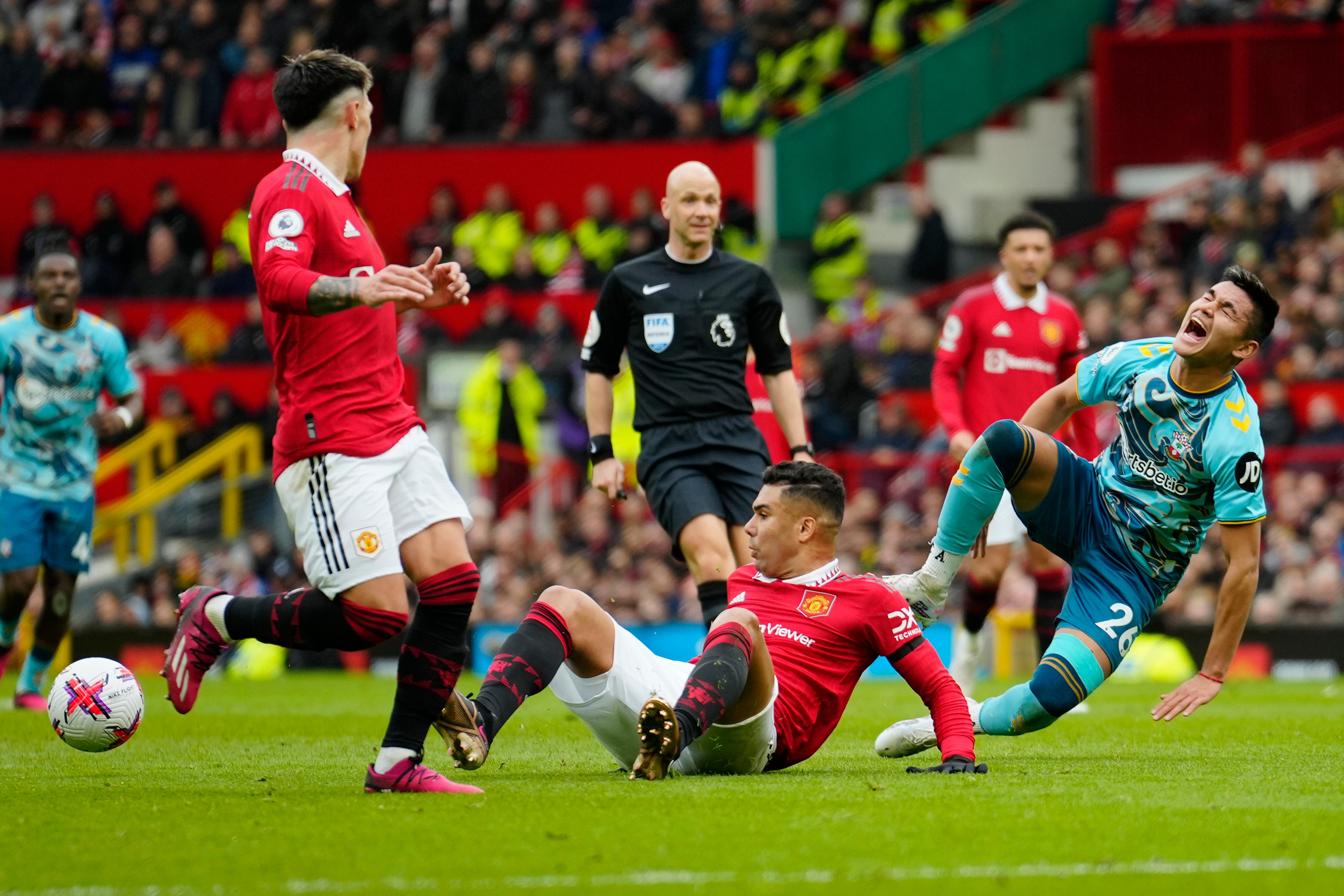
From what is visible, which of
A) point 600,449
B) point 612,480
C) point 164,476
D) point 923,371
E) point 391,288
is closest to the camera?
point 391,288

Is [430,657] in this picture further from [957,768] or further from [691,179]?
[691,179]

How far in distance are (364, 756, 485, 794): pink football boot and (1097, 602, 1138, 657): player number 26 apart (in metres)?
2.63

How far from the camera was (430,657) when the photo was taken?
593 centimetres

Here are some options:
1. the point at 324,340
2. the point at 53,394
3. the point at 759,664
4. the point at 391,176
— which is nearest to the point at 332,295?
the point at 324,340

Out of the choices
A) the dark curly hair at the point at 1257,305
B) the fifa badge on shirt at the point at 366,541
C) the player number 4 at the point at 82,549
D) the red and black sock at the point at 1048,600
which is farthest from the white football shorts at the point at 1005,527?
the player number 4 at the point at 82,549

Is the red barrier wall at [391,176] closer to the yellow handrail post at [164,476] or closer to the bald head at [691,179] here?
the yellow handrail post at [164,476]

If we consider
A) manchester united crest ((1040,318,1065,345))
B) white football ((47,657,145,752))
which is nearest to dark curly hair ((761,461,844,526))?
white football ((47,657,145,752))

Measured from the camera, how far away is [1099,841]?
504 centimetres

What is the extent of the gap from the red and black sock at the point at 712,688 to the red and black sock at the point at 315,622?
0.96m

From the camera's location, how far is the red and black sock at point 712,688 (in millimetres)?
5863

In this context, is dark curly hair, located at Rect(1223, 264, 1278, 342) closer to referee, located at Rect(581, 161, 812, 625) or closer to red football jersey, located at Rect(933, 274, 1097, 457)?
referee, located at Rect(581, 161, 812, 625)

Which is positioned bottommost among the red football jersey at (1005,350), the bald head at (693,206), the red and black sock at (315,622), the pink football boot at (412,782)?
the pink football boot at (412,782)

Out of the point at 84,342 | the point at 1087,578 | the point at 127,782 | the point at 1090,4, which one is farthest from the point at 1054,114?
the point at 127,782

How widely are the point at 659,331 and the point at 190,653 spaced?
319cm
